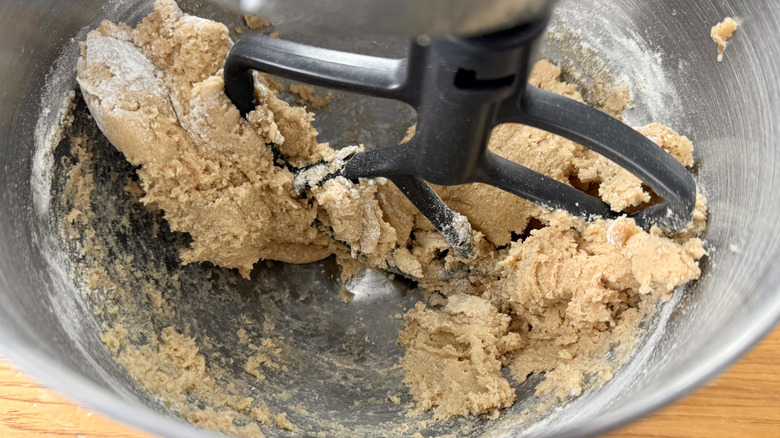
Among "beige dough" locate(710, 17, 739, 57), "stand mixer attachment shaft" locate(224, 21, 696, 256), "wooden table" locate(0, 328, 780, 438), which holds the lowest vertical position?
"wooden table" locate(0, 328, 780, 438)

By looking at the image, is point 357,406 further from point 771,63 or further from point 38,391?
point 771,63

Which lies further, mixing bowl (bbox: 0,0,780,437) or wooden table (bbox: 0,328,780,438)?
A: wooden table (bbox: 0,328,780,438)

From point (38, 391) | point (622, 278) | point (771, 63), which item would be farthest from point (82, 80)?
point (771, 63)

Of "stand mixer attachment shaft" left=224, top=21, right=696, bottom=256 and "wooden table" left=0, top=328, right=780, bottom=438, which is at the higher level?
"stand mixer attachment shaft" left=224, top=21, right=696, bottom=256

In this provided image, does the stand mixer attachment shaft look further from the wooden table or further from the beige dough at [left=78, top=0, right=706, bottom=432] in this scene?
the wooden table

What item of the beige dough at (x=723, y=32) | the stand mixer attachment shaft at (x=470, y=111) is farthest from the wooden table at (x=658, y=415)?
the beige dough at (x=723, y=32)

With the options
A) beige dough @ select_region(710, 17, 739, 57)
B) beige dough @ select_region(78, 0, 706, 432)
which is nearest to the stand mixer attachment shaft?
beige dough @ select_region(78, 0, 706, 432)
